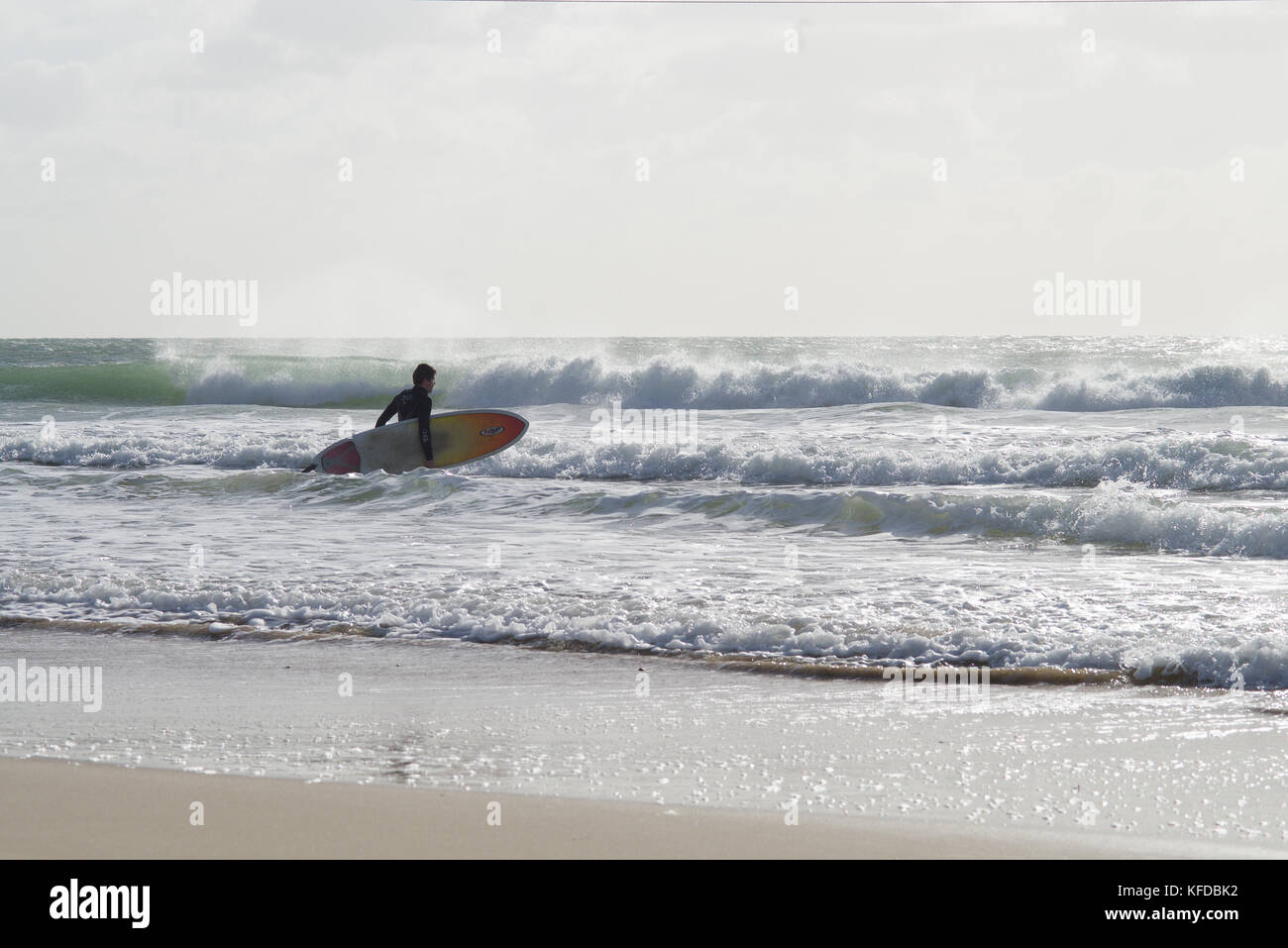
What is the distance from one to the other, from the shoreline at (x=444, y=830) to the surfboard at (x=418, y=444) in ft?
30.9

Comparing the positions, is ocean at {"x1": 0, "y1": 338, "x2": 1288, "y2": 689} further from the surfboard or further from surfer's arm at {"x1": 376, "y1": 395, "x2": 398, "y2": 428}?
surfer's arm at {"x1": 376, "y1": 395, "x2": 398, "y2": 428}

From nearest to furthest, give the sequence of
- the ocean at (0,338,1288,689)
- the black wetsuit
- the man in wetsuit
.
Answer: the ocean at (0,338,1288,689), the man in wetsuit, the black wetsuit

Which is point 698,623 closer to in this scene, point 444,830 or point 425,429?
point 444,830

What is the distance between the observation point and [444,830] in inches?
124

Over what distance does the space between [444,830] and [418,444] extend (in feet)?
33.6

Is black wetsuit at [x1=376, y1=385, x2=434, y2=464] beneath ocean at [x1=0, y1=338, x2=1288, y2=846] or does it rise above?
above

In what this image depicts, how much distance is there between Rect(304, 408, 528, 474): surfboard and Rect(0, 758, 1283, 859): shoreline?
30.9ft

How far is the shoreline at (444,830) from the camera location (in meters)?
3.01

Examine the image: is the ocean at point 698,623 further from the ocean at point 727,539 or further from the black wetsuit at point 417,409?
the black wetsuit at point 417,409

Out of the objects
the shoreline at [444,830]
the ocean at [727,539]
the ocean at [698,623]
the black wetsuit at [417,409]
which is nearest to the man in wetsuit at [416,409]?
the black wetsuit at [417,409]

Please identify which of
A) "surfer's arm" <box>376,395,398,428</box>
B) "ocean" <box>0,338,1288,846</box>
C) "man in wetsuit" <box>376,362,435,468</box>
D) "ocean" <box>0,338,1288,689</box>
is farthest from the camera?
"man in wetsuit" <box>376,362,435,468</box>

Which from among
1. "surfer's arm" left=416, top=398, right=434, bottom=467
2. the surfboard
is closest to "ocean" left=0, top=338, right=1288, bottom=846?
the surfboard

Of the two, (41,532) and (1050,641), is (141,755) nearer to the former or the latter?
(1050,641)

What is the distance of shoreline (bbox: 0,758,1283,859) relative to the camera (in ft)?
9.86
